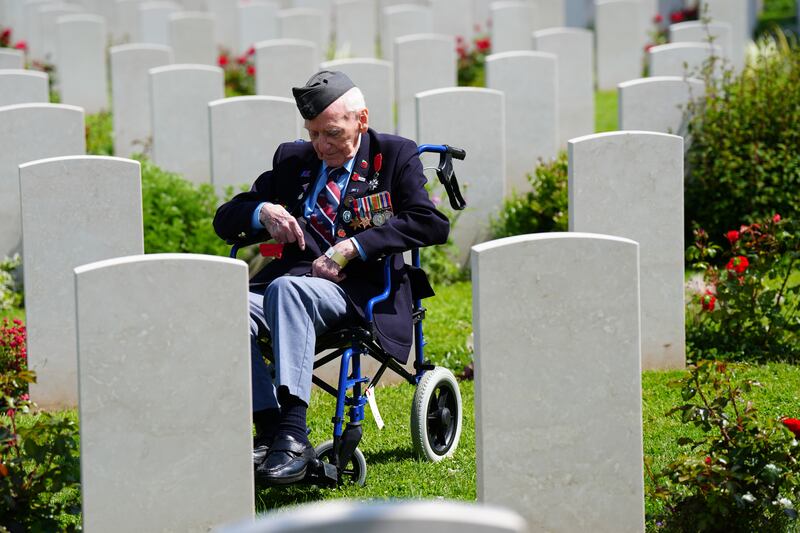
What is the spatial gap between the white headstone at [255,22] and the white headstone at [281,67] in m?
4.51

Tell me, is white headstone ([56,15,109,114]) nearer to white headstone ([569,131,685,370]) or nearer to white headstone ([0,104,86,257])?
white headstone ([0,104,86,257])

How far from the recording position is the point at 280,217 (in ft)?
15.5

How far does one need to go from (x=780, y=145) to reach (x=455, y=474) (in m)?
3.93

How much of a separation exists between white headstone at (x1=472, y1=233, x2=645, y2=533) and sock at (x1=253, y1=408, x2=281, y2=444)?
80 centimetres

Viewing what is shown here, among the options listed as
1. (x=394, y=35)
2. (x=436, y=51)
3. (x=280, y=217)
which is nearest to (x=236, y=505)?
(x=280, y=217)

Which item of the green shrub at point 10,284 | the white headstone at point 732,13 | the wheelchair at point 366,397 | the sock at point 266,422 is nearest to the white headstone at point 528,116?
the green shrub at point 10,284

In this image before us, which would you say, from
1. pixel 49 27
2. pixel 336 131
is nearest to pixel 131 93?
pixel 49 27

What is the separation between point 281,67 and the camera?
11.2 m

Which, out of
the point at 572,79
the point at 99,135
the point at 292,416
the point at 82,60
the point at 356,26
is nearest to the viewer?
the point at 292,416

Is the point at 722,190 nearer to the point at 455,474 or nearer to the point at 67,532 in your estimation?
the point at 455,474

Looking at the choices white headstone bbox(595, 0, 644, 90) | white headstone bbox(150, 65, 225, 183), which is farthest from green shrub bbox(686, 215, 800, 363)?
white headstone bbox(595, 0, 644, 90)

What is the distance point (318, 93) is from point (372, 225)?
0.53 m

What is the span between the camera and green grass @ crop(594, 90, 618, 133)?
38.7ft

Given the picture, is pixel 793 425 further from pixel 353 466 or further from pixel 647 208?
pixel 647 208
